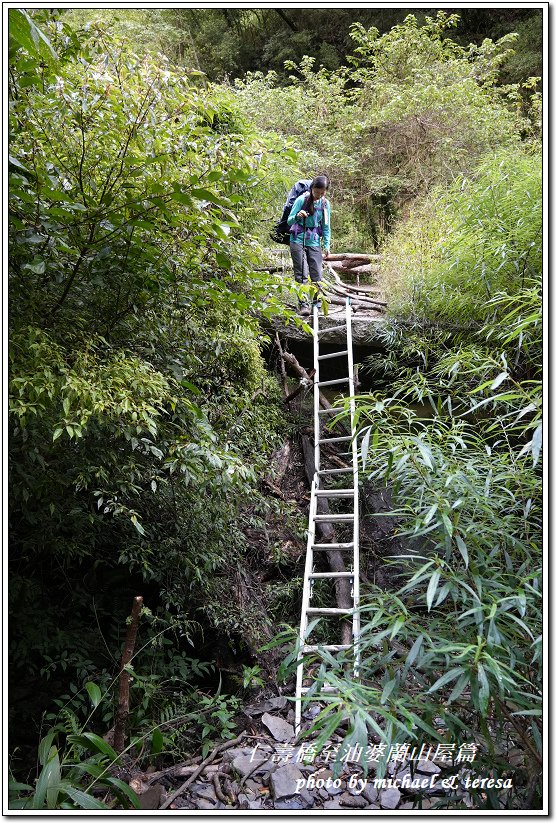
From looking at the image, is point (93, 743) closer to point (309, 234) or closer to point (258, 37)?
point (309, 234)

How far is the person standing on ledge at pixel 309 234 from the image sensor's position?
375 centimetres

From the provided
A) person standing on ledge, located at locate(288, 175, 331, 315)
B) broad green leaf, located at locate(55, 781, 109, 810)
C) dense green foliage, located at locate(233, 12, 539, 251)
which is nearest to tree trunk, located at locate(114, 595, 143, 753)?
broad green leaf, located at locate(55, 781, 109, 810)

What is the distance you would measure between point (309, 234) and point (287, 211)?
0.23m

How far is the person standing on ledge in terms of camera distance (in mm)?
3748

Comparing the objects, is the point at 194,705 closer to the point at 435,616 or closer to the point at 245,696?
the point at 245,696

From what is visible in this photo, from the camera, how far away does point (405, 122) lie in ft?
20.4

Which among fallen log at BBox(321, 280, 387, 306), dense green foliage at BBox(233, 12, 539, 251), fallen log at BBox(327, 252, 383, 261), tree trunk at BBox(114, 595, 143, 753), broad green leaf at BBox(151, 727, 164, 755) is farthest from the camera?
dense green foliage at BBox(233, 12, 539, 251)

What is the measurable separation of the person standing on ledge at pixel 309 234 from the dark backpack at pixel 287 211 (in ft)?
0.22

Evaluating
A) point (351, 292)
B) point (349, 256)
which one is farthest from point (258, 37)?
point (351, 292)

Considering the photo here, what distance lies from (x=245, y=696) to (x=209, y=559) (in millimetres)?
810

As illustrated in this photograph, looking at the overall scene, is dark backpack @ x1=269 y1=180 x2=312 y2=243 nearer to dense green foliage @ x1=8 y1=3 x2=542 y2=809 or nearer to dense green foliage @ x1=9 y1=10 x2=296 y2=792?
dense green foliage @ x1=8 y1=3 x2=542 y2=809

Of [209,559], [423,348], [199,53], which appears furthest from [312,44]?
[209,559]

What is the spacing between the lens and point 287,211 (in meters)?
3.88

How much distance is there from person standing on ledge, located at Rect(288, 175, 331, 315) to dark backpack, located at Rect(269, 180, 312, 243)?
7cm
